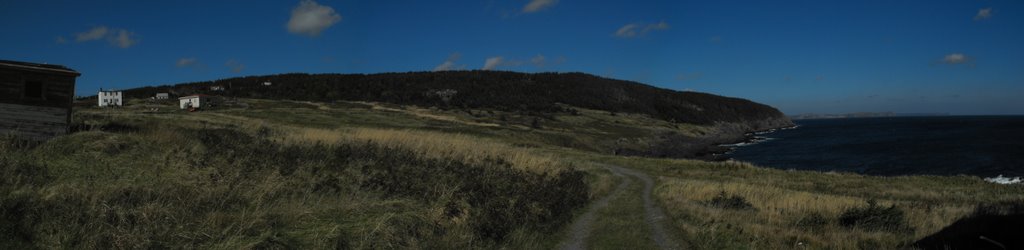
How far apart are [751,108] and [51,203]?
21283 cm

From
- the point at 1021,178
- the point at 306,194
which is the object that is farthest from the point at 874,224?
the point at 1021,178

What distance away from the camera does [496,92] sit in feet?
484

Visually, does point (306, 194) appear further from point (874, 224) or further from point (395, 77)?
point (395, 77)

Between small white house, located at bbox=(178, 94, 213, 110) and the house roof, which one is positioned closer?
the house roof

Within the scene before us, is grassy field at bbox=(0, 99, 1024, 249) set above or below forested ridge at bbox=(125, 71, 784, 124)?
below

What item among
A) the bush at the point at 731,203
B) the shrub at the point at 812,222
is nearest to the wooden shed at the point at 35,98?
the bush at the point at 731,203

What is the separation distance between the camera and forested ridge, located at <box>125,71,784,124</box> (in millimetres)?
122250

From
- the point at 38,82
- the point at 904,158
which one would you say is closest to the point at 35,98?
the point at 38,82

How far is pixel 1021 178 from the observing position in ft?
135

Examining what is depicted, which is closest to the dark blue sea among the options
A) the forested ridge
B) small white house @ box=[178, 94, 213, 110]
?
the forested ridge

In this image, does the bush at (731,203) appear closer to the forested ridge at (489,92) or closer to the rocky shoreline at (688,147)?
the rocky shoreline at (688,147)

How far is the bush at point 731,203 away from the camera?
16516mm

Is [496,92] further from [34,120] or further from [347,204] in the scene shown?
[347,204]

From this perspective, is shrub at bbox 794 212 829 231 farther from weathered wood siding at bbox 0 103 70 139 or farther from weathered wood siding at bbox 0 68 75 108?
weathered wood siding at bbox 0 68 75 108
